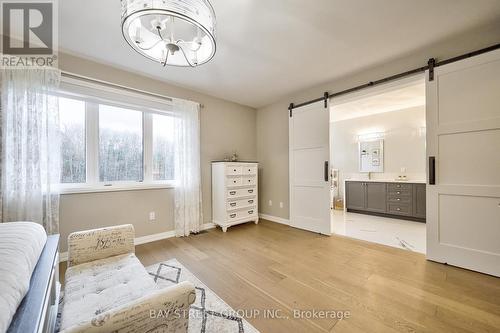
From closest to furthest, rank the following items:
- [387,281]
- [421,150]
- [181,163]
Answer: [387,281], [181,163], [421,150]

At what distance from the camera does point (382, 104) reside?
14.3 feet

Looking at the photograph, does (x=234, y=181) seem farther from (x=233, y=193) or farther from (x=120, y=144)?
(x=120, y=144)

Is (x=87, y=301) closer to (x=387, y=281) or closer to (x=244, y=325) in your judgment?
(x=244, y=325)

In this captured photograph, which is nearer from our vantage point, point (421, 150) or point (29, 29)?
point (29, 29)

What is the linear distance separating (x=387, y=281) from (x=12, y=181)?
3.92 meters

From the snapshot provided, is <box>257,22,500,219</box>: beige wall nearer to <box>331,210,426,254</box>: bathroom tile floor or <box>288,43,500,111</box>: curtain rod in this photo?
<box>288,43,500,111</box>: curtain rod

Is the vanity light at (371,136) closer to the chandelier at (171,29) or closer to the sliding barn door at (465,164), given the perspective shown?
the sliding barn door at (465,164)

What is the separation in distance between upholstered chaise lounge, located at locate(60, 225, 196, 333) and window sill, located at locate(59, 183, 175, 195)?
4.26 feet

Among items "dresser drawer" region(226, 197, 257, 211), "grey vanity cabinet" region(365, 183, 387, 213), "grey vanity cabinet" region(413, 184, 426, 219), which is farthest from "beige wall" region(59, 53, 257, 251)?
"grey vanity cabinet" region(413, 184, 426, 219)

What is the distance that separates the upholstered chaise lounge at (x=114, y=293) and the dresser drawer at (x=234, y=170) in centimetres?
202

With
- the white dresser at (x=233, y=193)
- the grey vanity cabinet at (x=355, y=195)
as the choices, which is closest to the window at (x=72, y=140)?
the white dresser at (x=233, y=193)

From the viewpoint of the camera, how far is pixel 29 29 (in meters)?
2.03

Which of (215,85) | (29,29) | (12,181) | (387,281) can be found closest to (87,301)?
(12,181)

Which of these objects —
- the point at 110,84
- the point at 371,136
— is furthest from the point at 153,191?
the point at 371,136
